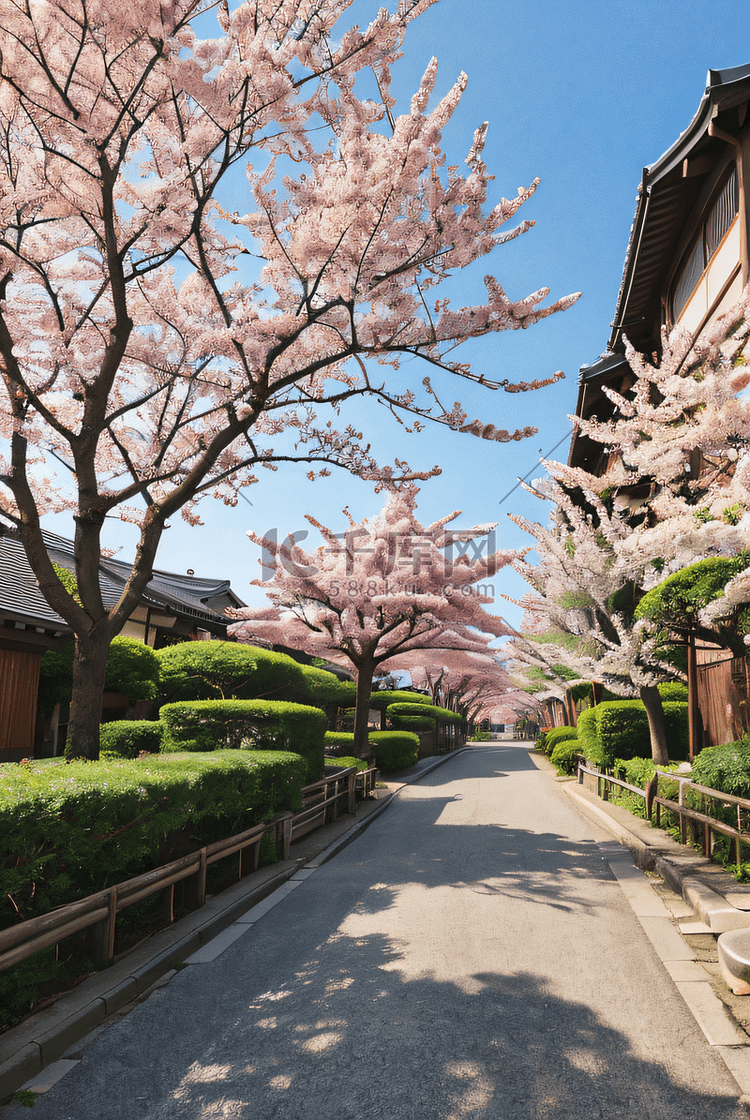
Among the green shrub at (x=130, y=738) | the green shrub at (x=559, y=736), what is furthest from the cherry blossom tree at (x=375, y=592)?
the green shrub at (x=559, y=736)

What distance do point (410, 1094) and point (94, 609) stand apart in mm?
6044

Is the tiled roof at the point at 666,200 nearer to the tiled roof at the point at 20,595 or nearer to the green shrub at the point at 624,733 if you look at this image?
the green shrub at the point at 624,733

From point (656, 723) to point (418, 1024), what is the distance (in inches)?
384

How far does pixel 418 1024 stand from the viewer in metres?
4.44

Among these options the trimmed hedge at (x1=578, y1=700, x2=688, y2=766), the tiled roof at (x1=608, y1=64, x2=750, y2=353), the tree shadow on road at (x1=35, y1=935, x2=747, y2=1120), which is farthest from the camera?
the trimmed hedge at (x1=578, y1=700, x2=688, y2=766)

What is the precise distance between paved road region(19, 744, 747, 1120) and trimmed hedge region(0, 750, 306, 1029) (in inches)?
28.4

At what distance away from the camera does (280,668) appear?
15375 millimetres

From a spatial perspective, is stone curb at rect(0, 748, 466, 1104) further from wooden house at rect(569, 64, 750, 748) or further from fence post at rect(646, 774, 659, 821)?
wooden house at rect(569, 64, 750, 748)

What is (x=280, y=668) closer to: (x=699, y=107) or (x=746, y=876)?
(x=746, y=876)

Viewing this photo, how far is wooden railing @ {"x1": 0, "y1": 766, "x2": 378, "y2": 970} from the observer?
163 inches

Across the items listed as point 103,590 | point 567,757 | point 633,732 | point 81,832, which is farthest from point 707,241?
point 103,590

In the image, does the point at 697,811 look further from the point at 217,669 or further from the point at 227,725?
the point at 217,669

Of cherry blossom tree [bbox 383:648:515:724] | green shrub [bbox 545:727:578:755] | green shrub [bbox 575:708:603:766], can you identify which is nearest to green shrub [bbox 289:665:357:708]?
cherry blossom tree [bbox 383:648:515:724]

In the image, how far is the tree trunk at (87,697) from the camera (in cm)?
751
